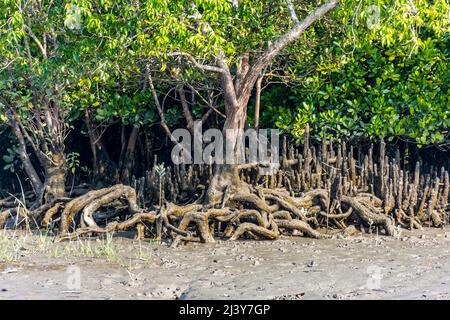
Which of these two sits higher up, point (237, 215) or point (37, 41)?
point (37, 41)

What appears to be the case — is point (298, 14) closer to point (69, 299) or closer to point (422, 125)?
point (422, 125)

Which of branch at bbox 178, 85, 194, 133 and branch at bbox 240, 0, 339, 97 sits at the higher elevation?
branch at bbox 240, 0, 339, 97

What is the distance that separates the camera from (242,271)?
24.6 ft

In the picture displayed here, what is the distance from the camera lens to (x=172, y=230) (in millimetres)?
9008

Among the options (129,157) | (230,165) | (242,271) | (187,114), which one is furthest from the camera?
(129,157)

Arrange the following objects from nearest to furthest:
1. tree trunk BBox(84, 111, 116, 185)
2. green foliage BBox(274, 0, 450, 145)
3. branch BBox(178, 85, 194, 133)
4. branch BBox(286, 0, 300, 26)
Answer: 1. branch BBox(286, 0, 300, 26)
2. green foliage BBox(274, 0, 450, 145)
3. branch BBox(178, 85, 194, 133)
4. tree trunk BBox(84, 111, 116, 185)

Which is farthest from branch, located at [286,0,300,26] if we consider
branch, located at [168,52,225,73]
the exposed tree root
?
the exposed tree root

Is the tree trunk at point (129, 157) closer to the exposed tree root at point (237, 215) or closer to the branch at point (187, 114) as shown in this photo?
the branch at point (187, 114)

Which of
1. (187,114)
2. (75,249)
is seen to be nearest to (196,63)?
(187,114)

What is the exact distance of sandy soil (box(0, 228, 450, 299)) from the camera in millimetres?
6672

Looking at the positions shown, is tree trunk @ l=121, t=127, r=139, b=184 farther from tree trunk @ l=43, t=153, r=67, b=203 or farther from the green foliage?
the green foliage

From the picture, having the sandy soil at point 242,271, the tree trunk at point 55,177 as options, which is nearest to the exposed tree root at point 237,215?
the sandy soil at point 242,271

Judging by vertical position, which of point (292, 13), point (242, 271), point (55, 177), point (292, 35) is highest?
point (292, 13)

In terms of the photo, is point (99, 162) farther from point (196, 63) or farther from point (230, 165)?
point (196, 63)
